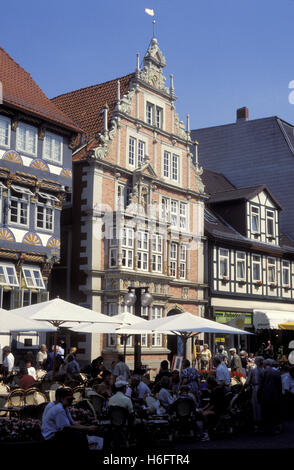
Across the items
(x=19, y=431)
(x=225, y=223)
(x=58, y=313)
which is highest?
(x=225, y=223)

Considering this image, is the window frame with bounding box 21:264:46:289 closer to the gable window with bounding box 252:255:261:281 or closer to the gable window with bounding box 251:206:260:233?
the gable window with bounding box 252:255:261:281

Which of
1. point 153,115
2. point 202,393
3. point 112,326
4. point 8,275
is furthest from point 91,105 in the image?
point 202,393

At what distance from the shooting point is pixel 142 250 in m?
31.8

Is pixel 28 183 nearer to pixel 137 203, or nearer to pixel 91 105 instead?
pixel 137 203

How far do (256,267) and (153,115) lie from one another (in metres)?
12.1

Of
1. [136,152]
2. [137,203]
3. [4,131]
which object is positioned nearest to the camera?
[4,131]

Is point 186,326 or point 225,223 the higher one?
point 225,223

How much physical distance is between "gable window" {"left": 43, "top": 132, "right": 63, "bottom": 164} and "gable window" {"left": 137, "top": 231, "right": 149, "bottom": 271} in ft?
18.4

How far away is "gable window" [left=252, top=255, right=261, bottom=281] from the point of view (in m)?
40.4

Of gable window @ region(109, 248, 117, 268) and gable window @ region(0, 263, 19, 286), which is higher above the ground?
gable window @ region(109, 248, 117, 268)

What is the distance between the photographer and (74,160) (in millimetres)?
30938

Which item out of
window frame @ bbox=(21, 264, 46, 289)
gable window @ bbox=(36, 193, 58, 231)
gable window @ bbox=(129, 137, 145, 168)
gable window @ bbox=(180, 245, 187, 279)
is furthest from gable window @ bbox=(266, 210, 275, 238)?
window frame @ bbox=(21, 264, 46, 289)
